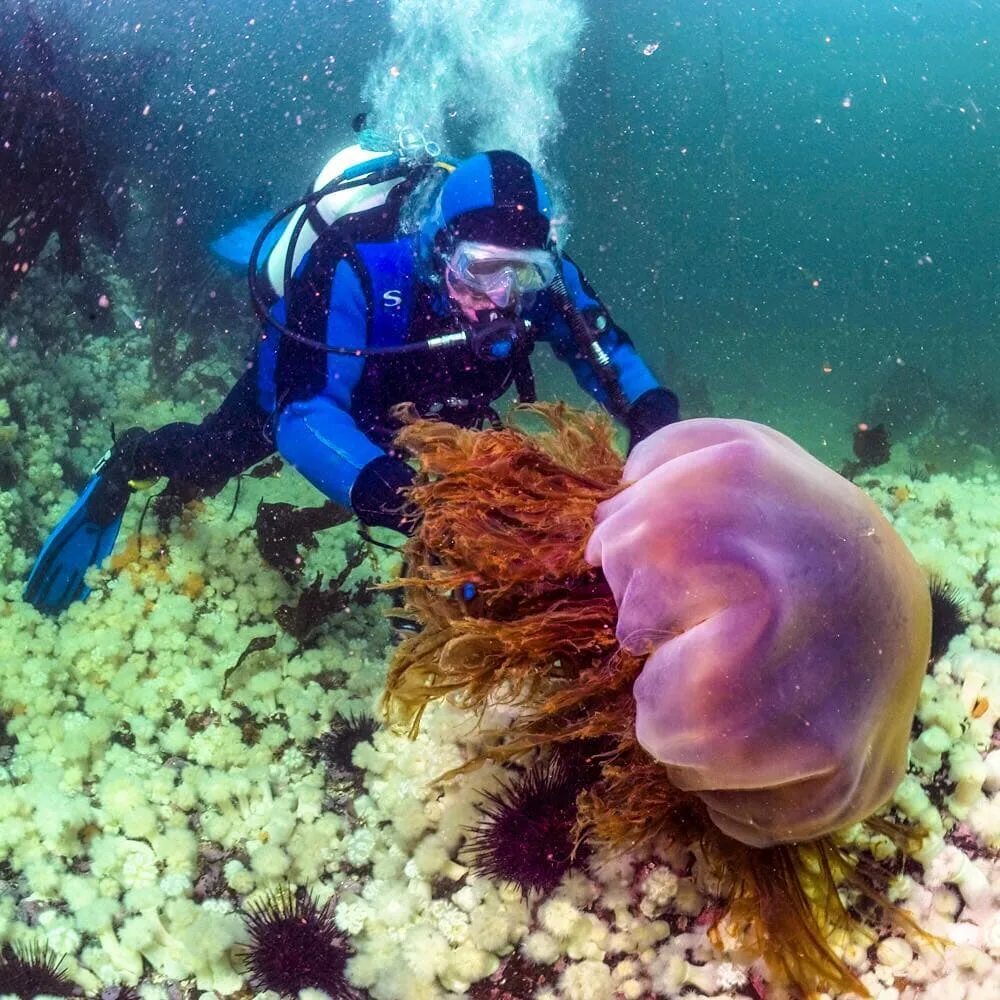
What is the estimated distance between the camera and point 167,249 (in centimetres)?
1194

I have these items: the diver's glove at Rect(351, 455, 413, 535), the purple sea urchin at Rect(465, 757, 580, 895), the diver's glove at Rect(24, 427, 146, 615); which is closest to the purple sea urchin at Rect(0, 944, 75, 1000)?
the purple sea urchin at Rect(465, 757, 580, 895)

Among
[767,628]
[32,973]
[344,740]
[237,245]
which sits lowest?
[344,740]

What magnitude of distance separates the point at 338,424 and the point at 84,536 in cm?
269

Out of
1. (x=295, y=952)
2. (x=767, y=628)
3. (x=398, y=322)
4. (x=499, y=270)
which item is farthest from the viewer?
(x=398, y=322)

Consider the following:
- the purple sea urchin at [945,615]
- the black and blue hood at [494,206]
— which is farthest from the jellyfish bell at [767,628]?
the black and blue hood at [494,206]

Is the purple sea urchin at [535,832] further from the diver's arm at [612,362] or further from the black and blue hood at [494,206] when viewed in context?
the black and blue hood at [494,206]

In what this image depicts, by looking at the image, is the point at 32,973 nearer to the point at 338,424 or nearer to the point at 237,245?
the point at 338,424

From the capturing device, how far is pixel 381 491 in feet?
9.10

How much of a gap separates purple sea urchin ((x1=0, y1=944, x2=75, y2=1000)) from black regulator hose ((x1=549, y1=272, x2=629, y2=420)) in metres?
3.27

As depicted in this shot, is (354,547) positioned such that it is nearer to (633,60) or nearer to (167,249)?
(167,249)

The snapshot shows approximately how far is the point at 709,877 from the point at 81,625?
3.48 meters

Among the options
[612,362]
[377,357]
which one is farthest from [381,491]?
[612,362]

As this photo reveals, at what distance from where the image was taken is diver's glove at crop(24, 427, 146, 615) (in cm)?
480

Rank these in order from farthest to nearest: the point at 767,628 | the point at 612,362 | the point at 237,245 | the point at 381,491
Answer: the point at 237,245 < the point at 612,362 < the point at 381,491 < the point at 767,628
